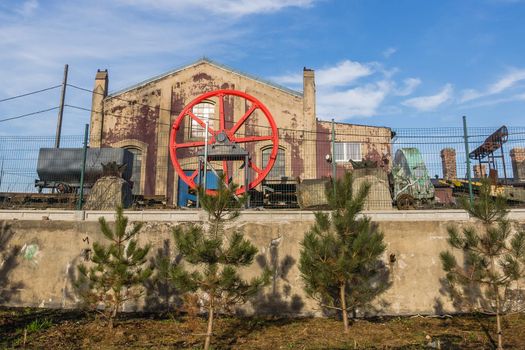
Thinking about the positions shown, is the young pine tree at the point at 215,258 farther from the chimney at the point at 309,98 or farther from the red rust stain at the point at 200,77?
the red rust stain at the point at 200,77

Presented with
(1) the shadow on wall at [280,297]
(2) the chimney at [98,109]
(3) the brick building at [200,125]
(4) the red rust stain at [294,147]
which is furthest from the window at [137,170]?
(1) the shadow on wall at [280,297]

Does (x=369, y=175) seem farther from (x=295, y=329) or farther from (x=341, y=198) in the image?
(x=295, y=329)

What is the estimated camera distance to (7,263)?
7863 mm

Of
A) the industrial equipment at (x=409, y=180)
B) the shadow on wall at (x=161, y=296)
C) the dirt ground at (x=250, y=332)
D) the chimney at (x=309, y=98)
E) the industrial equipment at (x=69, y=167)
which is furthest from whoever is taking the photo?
the chimney at (x=309, y=98)

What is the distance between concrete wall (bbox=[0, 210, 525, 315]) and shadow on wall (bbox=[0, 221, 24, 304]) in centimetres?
2

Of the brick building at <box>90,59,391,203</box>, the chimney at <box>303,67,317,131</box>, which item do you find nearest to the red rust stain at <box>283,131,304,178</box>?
the brick building at <box>90,59,391,203</box>

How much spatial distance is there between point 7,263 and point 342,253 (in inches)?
258

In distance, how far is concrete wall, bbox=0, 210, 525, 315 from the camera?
714 centimetres

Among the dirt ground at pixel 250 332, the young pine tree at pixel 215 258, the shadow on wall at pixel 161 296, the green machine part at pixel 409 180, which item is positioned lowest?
the dirt ground at pixel 250 332

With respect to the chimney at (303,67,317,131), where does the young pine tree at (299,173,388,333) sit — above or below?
below

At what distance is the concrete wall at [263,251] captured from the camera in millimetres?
7145

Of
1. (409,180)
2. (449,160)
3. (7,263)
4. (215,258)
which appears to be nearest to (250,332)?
(215,258)

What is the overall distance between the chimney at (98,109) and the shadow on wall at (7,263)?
1017 cm

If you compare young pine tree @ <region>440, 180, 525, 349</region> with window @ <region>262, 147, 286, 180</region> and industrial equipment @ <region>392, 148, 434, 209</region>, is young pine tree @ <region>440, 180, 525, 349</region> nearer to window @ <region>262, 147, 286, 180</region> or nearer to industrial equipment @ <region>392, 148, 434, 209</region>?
industrial equipment @ <region>392, 148, 434, 209</region>
